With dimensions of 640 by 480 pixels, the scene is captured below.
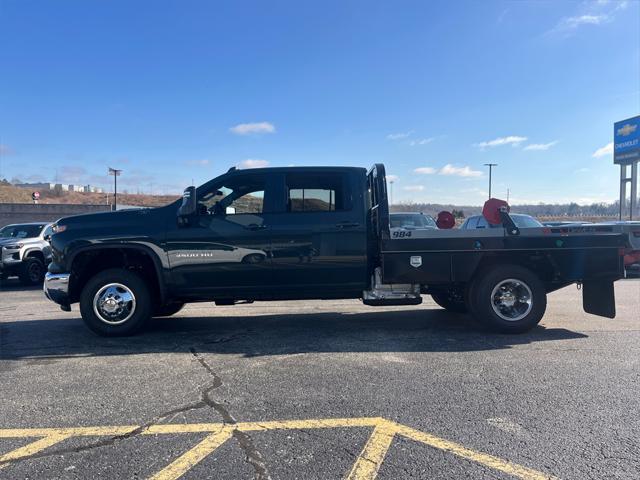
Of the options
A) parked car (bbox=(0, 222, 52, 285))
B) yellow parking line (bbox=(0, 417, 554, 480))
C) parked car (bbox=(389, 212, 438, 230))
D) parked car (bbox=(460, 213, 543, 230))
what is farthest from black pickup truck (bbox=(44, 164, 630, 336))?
parked car (bbox=(0, 222, 52, 285))

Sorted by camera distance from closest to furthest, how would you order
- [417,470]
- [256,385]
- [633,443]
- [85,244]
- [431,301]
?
[417,470]
[633,443]
[256,385]
[85,244]
[431,301]

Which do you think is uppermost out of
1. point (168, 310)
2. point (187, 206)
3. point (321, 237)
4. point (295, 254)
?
point (187, 206)

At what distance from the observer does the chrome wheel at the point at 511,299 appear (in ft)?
20.4

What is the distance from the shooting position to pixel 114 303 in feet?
19.6

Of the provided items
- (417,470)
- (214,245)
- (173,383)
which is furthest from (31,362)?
(417,470)

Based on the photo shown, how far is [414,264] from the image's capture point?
612 centimetres

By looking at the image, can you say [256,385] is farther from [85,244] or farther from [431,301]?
[431,301]

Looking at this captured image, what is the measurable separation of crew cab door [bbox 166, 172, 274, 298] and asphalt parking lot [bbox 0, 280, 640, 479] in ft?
2.26

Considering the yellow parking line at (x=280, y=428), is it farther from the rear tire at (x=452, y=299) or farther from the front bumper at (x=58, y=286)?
the rear tire at (x=452, y=299)

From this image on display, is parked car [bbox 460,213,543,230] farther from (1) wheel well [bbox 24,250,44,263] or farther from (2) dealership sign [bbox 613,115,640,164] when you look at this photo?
(2) dealership sign [bbox 613,115,640,164]

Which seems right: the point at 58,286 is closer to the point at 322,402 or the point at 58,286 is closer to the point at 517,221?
the point at 322,402

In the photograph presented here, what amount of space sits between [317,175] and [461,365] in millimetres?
2947

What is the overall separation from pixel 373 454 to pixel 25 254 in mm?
12641

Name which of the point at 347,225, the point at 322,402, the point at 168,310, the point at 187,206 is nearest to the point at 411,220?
the point at 347,225
